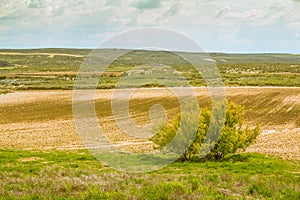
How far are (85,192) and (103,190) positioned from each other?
1.54 feet

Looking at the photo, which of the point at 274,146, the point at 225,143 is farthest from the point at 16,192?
the point at 274,146

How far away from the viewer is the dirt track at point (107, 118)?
23062 mm

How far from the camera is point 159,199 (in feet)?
29.8

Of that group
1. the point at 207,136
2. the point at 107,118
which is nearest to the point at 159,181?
the point at 207,136

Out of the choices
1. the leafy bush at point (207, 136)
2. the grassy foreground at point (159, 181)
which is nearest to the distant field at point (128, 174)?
the grassy foreground at point (159, 181)

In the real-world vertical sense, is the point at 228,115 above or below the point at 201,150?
above

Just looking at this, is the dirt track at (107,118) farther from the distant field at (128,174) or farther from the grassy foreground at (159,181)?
the grassy foreground at (159,181)

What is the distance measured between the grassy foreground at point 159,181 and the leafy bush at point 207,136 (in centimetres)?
70

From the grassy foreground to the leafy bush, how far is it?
70cm

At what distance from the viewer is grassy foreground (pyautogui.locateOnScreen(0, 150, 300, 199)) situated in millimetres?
9469

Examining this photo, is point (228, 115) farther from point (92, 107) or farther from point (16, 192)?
point (92, 107)

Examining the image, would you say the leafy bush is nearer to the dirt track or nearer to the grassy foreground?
the grassy foreground

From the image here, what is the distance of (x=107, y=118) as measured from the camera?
34.8 meters

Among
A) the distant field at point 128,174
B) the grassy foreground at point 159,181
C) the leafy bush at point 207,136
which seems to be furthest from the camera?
the leafy bush at point 207,136
